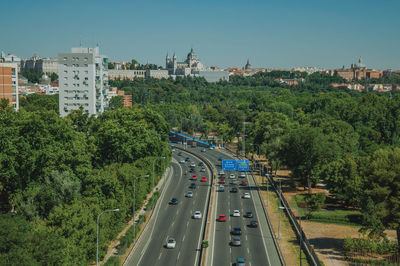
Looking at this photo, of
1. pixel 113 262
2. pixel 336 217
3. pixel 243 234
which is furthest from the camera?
pixel 336 217

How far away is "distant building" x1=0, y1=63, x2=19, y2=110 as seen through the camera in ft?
278

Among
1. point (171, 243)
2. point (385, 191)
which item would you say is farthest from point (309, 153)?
point (171, 243)

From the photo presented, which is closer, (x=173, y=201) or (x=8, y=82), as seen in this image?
(x=173, y=201)

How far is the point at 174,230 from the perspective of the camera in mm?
50219

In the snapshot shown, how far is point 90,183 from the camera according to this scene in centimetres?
4753

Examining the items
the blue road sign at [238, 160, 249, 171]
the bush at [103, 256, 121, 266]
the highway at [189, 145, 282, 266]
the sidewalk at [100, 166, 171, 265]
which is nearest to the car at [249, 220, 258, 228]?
the highway at [189, 145, 282, 266]

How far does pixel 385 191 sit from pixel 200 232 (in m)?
20.1

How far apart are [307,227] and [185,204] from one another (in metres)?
17.2

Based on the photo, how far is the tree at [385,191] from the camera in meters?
43.2

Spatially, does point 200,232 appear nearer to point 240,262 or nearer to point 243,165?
point 240,262

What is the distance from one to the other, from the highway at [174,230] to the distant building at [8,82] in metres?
37.5

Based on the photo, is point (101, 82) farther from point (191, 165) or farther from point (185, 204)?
point (185, 204)

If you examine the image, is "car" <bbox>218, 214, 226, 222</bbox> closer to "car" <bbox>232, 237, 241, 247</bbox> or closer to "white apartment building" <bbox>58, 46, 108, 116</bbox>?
"car" <bbox>232, 237, 241, 247</bbox>

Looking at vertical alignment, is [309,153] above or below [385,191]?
below
